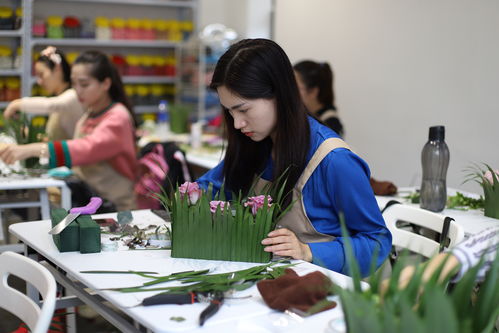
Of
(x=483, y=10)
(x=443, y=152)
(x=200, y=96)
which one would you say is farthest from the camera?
(x=200, y=96)

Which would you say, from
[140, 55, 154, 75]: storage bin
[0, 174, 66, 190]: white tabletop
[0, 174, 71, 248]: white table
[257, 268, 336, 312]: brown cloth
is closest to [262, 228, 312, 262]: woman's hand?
[257, 268, 336, 312]: brown cloth

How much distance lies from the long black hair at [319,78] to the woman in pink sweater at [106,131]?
3.94ft

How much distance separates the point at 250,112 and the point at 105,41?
5176 millimetres

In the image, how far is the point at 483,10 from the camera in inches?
170

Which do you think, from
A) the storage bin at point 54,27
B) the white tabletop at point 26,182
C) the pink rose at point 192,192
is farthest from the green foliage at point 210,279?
the storage bin at point 54,27

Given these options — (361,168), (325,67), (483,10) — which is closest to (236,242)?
(361,168)

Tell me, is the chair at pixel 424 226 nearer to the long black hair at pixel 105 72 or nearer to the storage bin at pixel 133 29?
the long black hair at pixel 105 72

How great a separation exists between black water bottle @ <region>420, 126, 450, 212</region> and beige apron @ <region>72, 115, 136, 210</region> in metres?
1.77

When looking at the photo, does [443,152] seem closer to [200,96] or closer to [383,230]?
[383,230]

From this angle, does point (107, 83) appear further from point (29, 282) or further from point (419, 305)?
point (419, 305)

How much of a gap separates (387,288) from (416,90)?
3908 millimetres

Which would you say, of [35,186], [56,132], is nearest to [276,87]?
[35,186]

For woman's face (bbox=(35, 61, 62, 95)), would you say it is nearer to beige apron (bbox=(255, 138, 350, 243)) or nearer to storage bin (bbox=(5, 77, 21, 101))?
storage bin (bbox=(5, 77, 21, 101))

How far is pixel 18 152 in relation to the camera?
3.41 m
